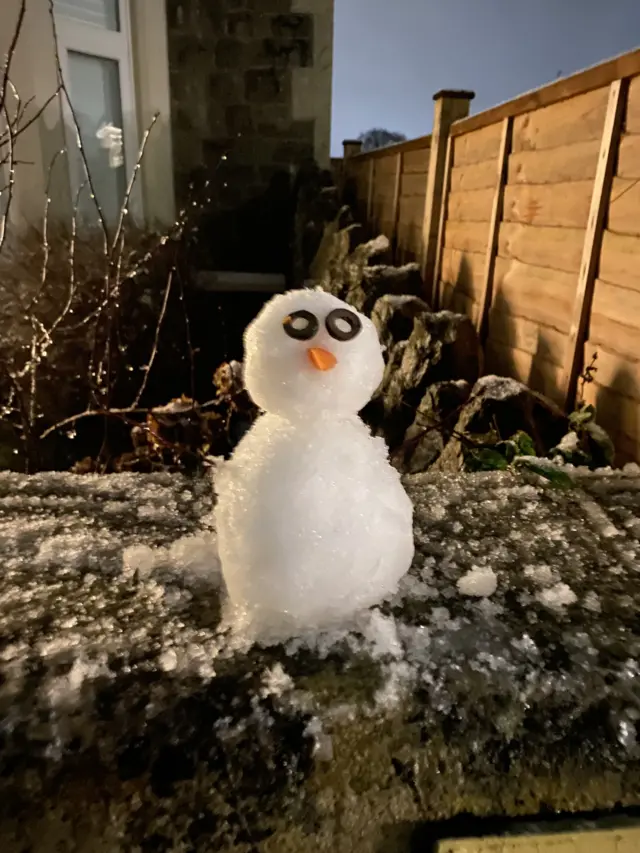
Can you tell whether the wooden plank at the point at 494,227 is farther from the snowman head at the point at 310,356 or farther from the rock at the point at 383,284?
the snowman head at the point at 310,356

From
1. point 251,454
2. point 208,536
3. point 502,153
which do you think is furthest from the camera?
point 502,153

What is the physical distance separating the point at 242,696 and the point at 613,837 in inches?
18.1

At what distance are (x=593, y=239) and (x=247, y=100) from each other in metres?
4.76

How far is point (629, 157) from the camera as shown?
1.91 meters

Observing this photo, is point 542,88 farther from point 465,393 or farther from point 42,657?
point 42,657

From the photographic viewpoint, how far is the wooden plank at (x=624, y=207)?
73.5 inches

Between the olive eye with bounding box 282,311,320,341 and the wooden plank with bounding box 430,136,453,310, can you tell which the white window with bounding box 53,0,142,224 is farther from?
the olive eye with bounding box 282,311,320,341

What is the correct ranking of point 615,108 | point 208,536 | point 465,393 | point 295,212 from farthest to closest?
point 295,212
point 465,393
point 615,108
point 208,536

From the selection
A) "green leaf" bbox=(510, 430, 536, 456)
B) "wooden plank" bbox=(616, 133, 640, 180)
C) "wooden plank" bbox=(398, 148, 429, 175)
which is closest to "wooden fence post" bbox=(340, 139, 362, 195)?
"wooden plank" bbox=(398, 148, 429, 175)

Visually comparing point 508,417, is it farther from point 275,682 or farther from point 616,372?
point 275,682

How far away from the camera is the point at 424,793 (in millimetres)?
703

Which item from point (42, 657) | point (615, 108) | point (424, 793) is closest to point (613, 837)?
point (424, 793)

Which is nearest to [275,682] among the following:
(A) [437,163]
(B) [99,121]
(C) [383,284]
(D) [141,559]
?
(D) [141,559]

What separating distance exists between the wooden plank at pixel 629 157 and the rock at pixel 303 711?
4.53 ft
